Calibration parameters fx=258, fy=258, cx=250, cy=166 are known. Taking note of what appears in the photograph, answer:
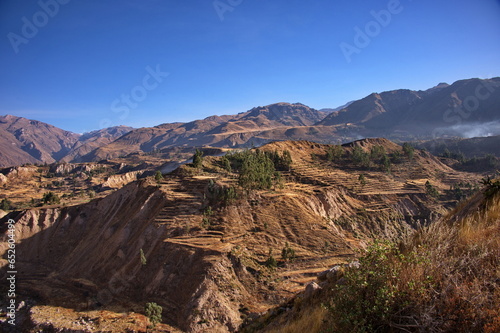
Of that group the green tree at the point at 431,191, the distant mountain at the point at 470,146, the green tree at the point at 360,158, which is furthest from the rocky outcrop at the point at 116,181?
the distant mountain at the point at 470,146

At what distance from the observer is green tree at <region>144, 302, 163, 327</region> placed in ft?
79.8

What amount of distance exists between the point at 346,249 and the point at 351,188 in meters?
20.6

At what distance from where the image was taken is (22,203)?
78312 millimetres

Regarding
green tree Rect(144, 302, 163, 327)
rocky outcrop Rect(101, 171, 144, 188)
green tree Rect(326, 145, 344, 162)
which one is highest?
rocky outcrop Rect(101, 171, 144, 188)

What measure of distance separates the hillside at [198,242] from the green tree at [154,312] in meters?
1.07

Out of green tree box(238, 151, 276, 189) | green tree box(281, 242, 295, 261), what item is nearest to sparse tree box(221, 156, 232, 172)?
green tree box(238, 151, 276, 189)

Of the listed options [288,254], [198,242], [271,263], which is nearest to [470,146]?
[288,254]

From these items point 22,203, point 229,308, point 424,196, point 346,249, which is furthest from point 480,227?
point 22,203

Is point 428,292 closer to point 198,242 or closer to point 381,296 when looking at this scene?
point 381,296

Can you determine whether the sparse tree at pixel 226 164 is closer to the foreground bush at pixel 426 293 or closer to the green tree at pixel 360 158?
the green tree at pixel 360 158

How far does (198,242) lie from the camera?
1259 inches

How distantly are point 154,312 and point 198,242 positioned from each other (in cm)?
883

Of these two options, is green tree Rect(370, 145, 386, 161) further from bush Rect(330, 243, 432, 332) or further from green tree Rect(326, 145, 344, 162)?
bush Rect(330, 243, 432, 332)

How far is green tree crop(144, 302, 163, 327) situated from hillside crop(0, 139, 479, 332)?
3.50ft
